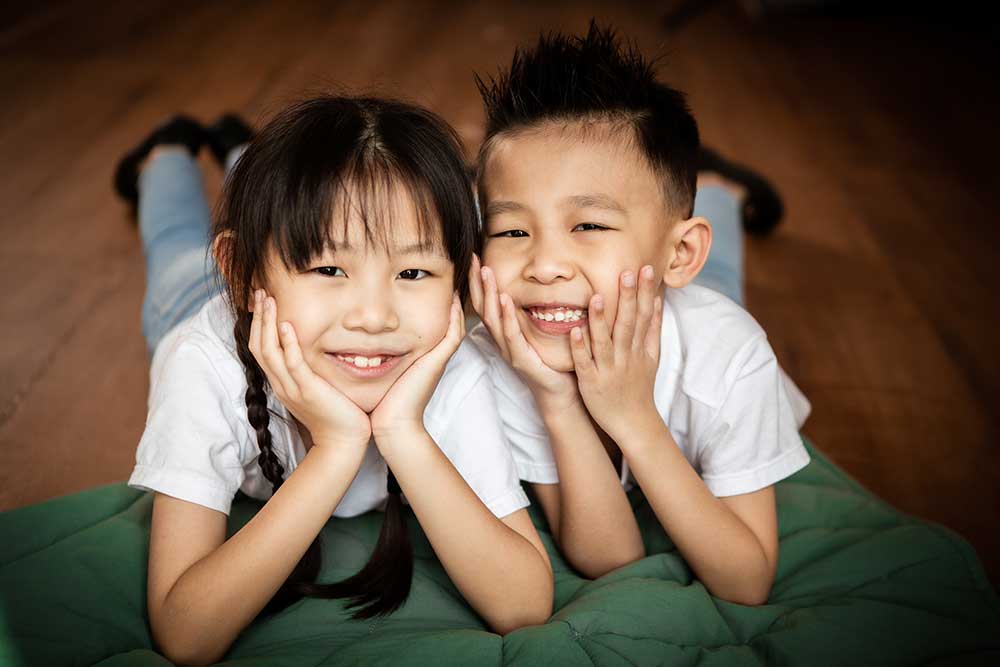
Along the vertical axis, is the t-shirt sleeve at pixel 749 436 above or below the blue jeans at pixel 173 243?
below

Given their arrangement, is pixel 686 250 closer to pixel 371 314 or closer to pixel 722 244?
pixel 371 314

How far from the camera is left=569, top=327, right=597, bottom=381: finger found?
3.41 ft

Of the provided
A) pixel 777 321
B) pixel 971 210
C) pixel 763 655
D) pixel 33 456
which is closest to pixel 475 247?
pixel 763 655

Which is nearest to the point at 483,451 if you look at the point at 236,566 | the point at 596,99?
the point at 236,566

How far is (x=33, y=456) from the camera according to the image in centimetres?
147

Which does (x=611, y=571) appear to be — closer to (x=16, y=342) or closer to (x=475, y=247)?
(x=475, y=247)

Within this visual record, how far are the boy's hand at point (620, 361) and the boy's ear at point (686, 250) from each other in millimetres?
108

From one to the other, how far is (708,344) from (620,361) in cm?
16

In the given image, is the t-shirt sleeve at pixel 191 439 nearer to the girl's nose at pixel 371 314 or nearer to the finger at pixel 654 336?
the girl's nose at pixel 371 314

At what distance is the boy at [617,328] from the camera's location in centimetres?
105

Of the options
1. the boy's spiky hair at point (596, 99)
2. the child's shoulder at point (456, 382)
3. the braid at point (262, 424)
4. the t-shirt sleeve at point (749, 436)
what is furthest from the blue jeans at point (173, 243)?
the t-shirt sleeve at point (749, 436)

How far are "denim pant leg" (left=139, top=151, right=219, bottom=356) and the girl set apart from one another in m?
0.37

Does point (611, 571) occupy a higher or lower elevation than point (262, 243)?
lower

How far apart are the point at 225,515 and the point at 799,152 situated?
2351mm
